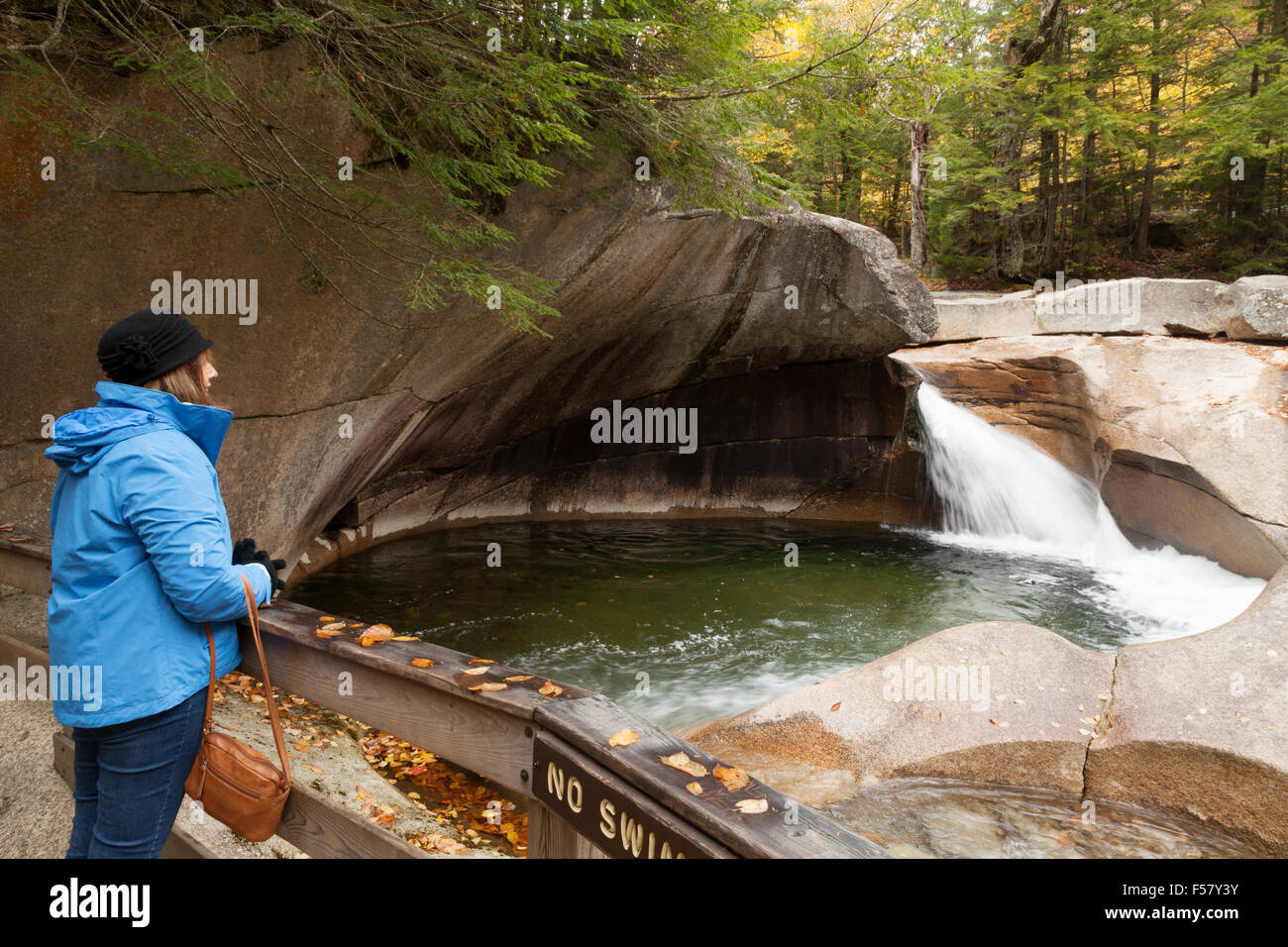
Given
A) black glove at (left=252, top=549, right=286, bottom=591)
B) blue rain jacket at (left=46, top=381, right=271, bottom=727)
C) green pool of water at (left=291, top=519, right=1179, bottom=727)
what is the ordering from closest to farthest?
blue rain jacket at (left=46, top=381, right=271, bottom=727), black glove at (left=252, top=549, right=286, bottom=591), green pool of water at (left=291, top=519, right=1179, bottom=727)

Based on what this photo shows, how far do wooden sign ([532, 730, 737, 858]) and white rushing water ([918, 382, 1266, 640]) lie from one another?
31.7 feet

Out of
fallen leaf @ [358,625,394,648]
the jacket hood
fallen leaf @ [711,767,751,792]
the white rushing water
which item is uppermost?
the jacket hood

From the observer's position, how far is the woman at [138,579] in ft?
7.16

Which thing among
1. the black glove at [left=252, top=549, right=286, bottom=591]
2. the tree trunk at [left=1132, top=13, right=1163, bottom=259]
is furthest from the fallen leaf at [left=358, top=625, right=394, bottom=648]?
the tree trunk at [left=1132, top=13, right=1163, bottom=259]

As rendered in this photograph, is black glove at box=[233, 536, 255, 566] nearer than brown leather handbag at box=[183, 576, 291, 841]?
No

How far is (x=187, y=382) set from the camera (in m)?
2.43

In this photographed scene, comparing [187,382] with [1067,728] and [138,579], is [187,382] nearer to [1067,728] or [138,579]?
[138,579]

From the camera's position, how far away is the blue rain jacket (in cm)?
218

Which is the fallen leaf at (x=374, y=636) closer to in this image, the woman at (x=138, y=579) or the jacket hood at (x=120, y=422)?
the woman at (x=138, y=579)

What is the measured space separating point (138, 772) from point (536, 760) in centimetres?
110

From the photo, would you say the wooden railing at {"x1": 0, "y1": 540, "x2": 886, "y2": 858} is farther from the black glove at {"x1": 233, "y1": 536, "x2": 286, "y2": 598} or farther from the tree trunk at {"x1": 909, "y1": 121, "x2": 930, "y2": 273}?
the tree trunk at {"x1": 909, "y1": 121, "x2": 930, "y2": 273}

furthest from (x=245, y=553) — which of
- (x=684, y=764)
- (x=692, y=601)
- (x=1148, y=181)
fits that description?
(x=1148, y=181)
